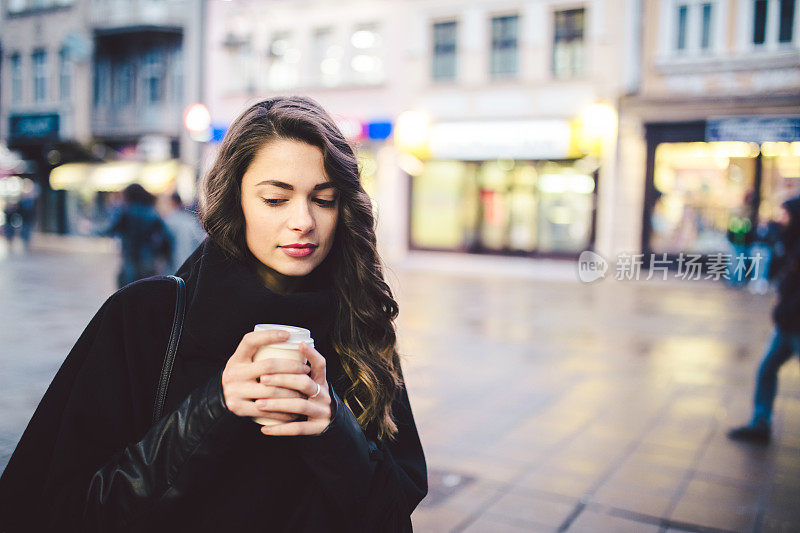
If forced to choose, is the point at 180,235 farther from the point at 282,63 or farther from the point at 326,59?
the point at 282,63

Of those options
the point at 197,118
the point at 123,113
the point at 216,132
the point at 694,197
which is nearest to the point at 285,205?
the point at 694,197

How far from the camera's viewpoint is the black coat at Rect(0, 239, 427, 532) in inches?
43.2

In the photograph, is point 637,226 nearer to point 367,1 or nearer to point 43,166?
point 367,1

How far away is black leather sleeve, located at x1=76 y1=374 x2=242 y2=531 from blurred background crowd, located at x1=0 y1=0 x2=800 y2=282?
11.3 meters

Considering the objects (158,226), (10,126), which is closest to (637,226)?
(158,226)

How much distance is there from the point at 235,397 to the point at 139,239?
5.64 meters

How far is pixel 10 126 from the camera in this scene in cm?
359

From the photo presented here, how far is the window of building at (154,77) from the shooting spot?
2144cm

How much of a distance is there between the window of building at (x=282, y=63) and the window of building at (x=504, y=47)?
6.25 m

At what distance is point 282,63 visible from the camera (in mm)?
20297

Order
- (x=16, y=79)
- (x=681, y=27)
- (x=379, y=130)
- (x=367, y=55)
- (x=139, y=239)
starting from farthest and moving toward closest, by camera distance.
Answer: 1. (x=367, y=55)
2. (x=379, y=130)
3. (x=681, y=27)
4. (x=139, y=239)
5. (x=16, y=79)

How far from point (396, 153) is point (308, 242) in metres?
18.0

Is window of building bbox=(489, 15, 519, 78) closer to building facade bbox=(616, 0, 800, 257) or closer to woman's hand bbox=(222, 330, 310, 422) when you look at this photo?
building facade bbox=(616, 0, 800, 257)

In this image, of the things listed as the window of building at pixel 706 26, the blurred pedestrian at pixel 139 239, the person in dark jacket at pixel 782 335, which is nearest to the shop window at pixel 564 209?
the window of building at pixel 706 26
